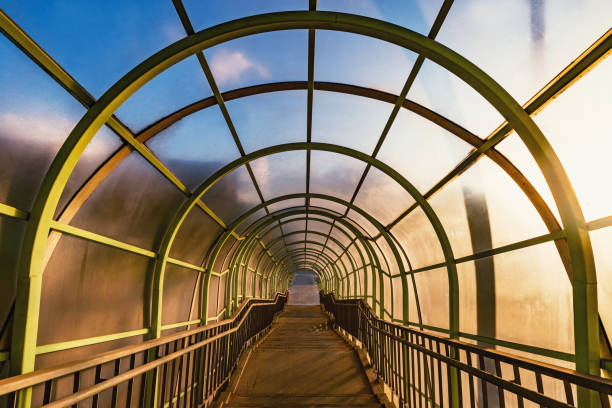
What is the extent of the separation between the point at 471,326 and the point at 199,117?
519 cm

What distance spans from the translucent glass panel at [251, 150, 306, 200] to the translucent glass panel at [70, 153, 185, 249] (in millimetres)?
2260

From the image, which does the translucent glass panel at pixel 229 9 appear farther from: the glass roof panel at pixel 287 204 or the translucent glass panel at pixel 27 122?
the glass roof panel at pixel 287 204

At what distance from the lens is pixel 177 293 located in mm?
7781

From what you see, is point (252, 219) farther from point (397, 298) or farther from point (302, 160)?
point (397, 298)

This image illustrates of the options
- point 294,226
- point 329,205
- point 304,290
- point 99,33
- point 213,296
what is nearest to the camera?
point 99,33

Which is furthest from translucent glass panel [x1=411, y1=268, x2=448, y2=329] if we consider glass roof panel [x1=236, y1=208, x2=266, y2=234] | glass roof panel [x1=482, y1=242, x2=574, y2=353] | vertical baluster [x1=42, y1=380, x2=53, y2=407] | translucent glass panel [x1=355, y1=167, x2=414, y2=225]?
vertical baluster [x1=42, y1=380, x2=53, y2=407]

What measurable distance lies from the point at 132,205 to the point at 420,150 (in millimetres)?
4234

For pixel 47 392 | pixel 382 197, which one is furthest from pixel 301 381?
pixel 47 392

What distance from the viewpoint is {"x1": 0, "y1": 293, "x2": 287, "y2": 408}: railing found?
2.40m

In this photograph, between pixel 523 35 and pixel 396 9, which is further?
pixel 396 9

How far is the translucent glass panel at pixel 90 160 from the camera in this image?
399 centimetres

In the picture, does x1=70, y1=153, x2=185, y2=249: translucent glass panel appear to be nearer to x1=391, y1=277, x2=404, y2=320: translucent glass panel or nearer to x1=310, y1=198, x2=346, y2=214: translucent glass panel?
x1=310, y1=198, x2=346, y2=214: translucent glass panel

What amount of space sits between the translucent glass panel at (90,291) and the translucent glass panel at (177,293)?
4.08 ft

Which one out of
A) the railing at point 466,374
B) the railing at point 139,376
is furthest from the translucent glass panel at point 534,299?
the railing at point 139,376
